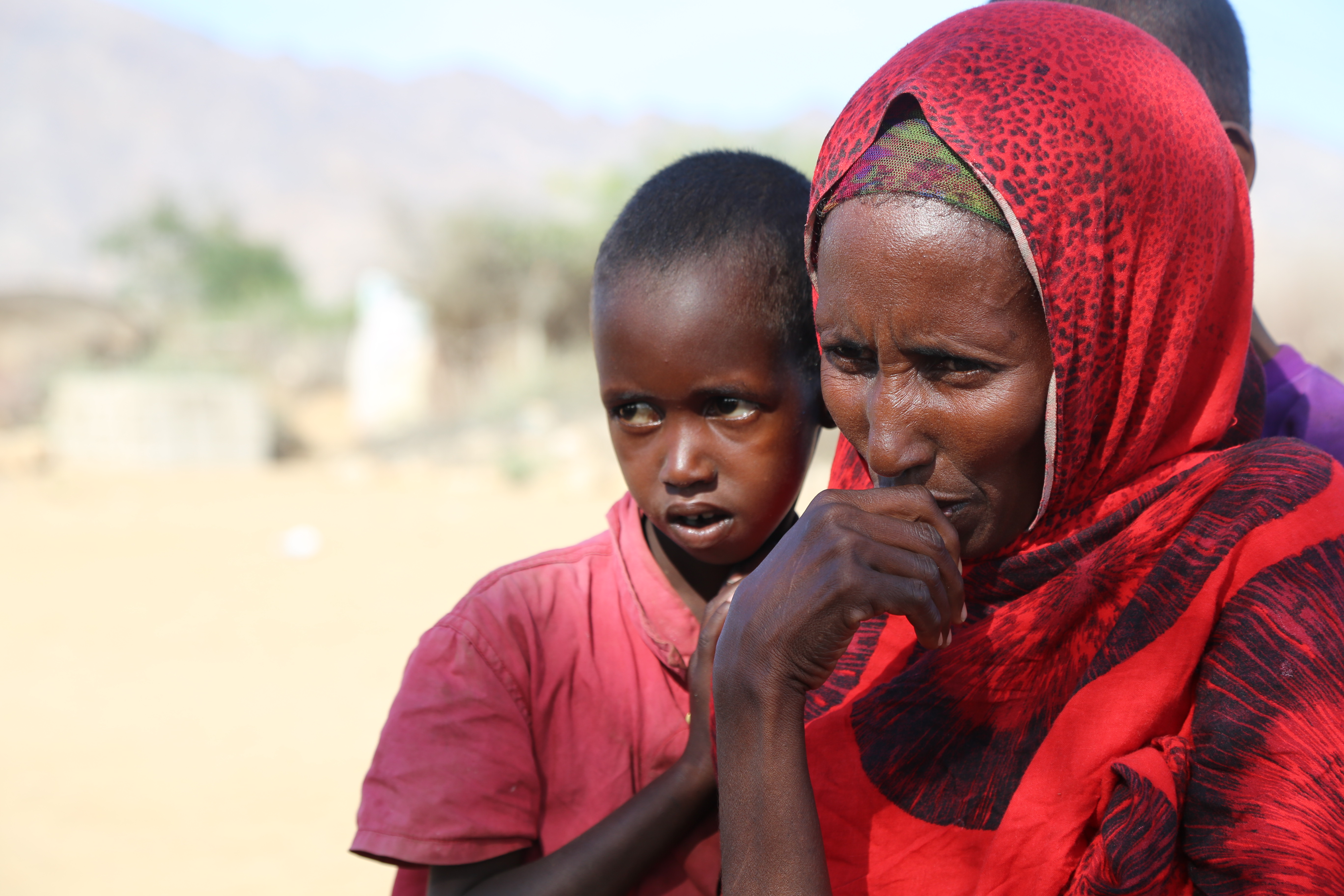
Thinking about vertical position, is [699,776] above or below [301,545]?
below

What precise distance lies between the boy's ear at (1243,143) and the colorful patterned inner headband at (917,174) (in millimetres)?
1043

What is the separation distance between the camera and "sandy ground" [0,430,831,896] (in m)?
4.56

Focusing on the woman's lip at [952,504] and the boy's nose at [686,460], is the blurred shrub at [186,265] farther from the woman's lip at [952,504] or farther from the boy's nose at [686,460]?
the woman's lip at [952,504]

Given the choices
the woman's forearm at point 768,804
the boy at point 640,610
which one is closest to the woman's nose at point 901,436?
the woman's forearm at point 768,804

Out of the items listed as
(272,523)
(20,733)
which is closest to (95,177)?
(272,523)

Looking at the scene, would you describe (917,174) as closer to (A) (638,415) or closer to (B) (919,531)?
(B) (919,531)

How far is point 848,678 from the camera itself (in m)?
1.65

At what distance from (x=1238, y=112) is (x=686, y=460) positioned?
1.36m

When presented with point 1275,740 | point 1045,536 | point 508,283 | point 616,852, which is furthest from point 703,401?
point 508,283

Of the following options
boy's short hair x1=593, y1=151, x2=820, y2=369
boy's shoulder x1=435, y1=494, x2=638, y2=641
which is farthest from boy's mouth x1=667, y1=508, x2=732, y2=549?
boy's short hair x1=593, y1=151, x2=820, y2=369

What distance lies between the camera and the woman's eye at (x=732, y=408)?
6.33 feet

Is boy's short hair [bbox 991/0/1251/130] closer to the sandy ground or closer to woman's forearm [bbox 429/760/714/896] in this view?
woman's forearm [bbox 429/760/714/896]

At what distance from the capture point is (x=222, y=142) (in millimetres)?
94625

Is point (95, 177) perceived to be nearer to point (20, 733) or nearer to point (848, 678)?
point (20, 733)
